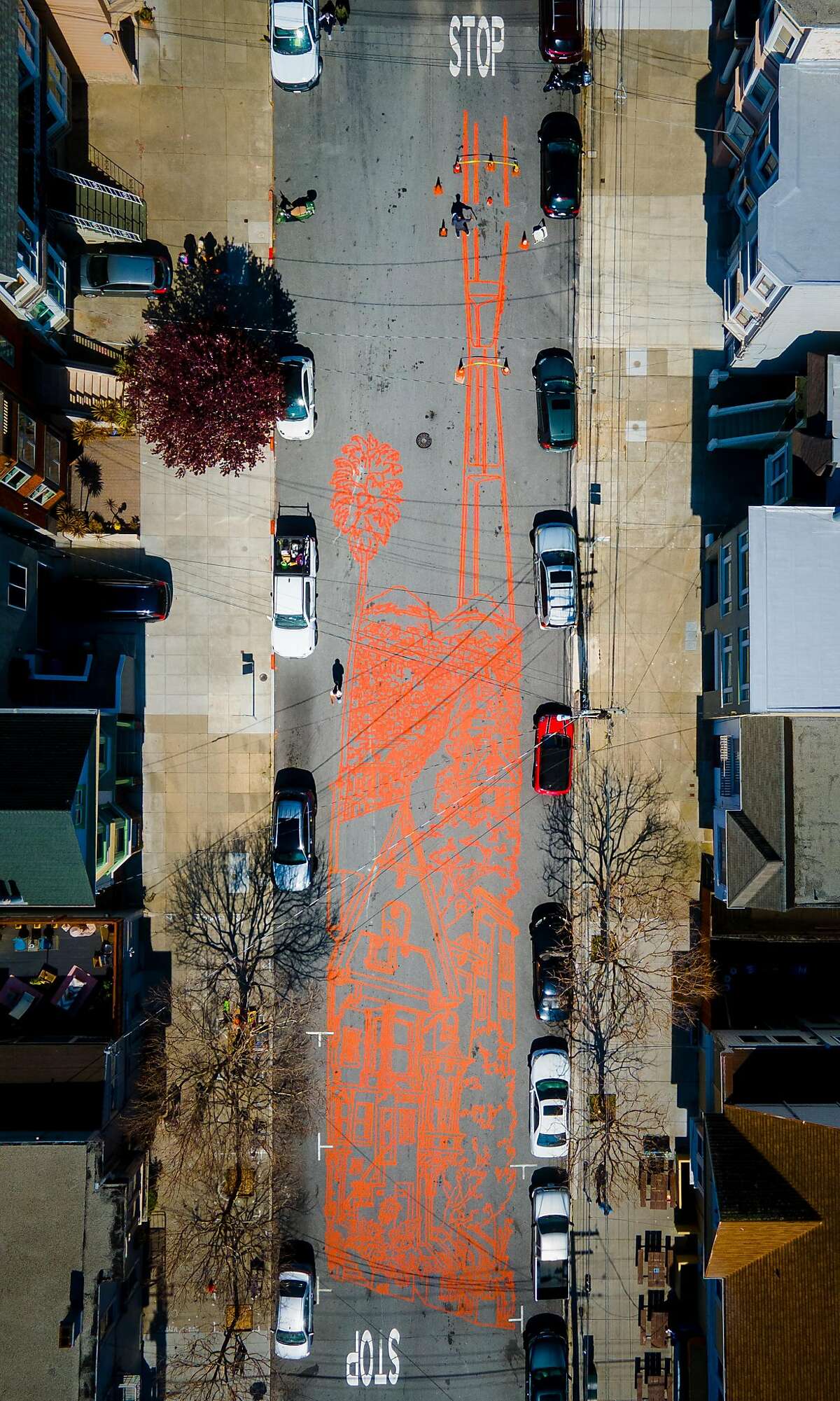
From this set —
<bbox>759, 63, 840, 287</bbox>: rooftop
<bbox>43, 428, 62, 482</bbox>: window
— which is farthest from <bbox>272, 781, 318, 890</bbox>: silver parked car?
<bbox>759, 63, 840, 287</bbox>: rooftop

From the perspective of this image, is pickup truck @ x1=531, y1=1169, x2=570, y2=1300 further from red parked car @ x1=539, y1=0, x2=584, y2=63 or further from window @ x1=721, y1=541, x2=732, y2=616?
red parked car @ x1=539, y1=0, x2=584, y2=63

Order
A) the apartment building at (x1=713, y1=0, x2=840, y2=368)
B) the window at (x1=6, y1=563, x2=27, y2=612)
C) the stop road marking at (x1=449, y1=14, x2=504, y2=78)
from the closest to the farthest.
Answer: the apartment building at (x1=713, y1=0, x2=840, y2=368), the window at (x1=6, y1=563, x2=27, y2=612), the stop road marking at (x1=449, y1=14, x2=504, y2=78)

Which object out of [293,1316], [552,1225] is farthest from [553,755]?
[293,1316]

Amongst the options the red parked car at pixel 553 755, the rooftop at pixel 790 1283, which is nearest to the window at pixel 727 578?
the red parked car at pixel 553 755

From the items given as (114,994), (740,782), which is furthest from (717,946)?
(114,994)

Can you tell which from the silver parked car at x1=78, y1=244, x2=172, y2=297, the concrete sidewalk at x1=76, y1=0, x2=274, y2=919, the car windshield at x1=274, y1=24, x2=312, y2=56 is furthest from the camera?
the concrete sidewalk at x1=76, y1=0, x2=274, y2=919

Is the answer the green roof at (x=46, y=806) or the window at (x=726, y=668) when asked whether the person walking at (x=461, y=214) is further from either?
the green roof at (x=46, y=806)
